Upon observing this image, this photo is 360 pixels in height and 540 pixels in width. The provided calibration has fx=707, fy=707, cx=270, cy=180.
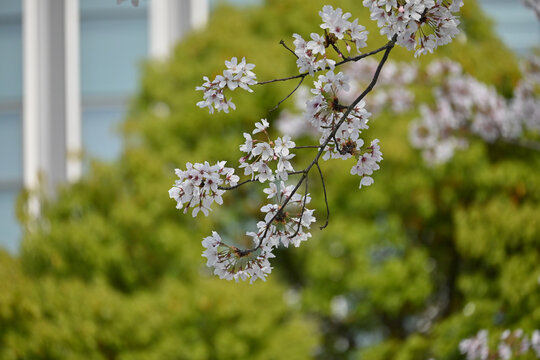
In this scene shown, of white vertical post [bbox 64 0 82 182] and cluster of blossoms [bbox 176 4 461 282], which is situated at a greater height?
white vertical post [bbox 64 0 82 182]

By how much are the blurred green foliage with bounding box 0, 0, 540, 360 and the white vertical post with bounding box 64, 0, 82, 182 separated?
1244 mm

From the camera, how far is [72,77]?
5844 millimetres

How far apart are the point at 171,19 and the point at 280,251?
2438 millimetres

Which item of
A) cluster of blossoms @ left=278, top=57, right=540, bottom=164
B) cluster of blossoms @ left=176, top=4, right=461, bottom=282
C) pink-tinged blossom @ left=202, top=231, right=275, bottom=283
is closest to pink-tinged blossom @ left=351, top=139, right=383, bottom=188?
cluster of blossoms @ left=176, top=4, right=461, bottom=282

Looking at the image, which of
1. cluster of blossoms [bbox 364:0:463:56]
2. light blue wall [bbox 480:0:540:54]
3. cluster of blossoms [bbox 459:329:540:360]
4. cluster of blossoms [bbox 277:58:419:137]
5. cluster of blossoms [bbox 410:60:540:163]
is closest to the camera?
cluster of blossoms [bbox 364:0:463:56]

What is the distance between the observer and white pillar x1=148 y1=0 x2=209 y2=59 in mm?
5824

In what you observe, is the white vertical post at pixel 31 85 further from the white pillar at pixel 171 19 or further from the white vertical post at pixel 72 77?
the white pillar at pixel 171 19

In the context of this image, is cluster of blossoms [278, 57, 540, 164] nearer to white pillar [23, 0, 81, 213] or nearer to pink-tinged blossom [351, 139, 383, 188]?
pink-tinged blossom [351, 139, 383, 188]

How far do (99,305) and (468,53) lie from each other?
2.64m

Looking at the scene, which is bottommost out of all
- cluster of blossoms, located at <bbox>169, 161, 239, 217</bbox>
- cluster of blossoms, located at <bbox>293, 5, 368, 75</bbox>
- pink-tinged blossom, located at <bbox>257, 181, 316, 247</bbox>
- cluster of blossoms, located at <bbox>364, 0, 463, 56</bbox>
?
pink-tinged blossom, located at <bbox>257, 181, 316, 247</bbox>

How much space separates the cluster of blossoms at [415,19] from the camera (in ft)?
3.57

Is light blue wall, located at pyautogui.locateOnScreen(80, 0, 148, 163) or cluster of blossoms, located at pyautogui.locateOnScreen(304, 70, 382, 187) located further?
light blue wall, located at pyautogui.locateOnScreen(80, 0, 148, 163)

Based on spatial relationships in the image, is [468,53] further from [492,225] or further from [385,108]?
[492,225]

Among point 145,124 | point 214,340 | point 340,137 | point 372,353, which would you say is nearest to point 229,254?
point 340,137
